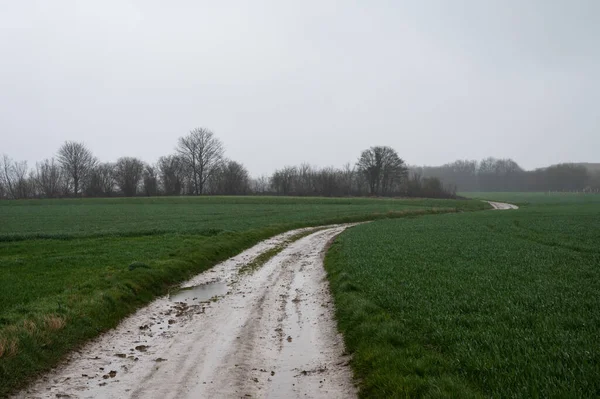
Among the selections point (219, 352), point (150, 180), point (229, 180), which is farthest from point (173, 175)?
point (219, 352)

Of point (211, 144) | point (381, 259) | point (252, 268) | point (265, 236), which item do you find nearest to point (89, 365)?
point (252, 268)

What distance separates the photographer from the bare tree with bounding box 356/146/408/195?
118m

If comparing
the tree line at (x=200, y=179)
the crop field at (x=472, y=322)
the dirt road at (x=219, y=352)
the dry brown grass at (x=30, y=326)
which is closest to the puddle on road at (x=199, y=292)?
the dirt road at (x=219, y=352)

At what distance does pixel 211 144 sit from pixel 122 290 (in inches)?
4514

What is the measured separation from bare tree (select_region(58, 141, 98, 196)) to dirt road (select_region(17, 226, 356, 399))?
121m

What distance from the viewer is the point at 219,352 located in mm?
9531

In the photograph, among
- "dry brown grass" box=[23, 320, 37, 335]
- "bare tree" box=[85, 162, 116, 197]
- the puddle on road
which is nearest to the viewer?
"dry brown grass" box=[23, 320, 37, 335]

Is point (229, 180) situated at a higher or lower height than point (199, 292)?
higher

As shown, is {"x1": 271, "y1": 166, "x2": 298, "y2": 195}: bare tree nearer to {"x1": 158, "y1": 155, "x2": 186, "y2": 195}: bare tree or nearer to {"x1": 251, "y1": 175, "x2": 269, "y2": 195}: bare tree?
{"x1": 251, "y1": 175, "x2": 269, "y2": 195}: bare tree

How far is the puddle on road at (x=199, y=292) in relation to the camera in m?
15.2

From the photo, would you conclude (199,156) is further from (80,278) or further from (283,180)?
(80,278)

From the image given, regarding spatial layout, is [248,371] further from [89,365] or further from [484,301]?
[484,301]

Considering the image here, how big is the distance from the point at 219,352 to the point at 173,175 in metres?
120

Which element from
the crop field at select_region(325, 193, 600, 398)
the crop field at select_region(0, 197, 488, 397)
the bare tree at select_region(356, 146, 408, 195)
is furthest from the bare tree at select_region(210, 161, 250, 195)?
the crop field at select_region(325, 193, 600, 398)
